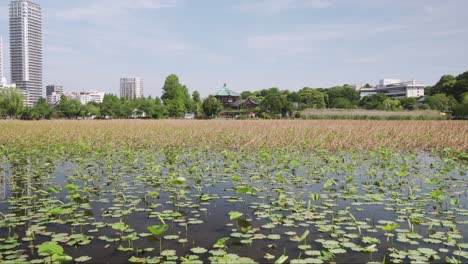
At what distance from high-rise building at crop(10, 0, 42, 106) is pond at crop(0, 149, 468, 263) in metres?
155

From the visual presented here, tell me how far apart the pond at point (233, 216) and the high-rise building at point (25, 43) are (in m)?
155

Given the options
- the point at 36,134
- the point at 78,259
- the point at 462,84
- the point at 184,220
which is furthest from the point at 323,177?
the point at 462,84

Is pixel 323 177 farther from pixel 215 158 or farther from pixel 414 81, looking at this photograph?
pixel 414 81

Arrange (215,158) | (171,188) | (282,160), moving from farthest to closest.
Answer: (215,158)
(282,160)
(171,188)

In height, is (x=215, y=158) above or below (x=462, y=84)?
below

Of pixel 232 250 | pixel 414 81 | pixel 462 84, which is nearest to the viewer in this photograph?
pixel 232 250

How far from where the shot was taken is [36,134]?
18828 millimetres

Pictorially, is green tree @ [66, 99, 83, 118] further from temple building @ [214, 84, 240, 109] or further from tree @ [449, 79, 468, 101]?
tree @ [449, 79, 468, 101]

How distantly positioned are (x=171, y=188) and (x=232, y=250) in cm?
326

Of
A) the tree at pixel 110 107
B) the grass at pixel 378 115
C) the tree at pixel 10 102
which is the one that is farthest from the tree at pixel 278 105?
the tree at pixel 10 102

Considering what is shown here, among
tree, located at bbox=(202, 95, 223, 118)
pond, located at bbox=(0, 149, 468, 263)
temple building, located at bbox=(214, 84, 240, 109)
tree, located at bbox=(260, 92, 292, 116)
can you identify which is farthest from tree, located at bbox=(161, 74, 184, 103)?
pond, located at bbox=(0, 149, 468, 263)

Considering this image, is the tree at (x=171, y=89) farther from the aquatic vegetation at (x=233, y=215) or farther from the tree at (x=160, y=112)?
the aquatic vegetation at (x=233, y=215)

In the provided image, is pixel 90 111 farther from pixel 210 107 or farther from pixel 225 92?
pixel 210 107

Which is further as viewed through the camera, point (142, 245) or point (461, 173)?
point (461, 173)
